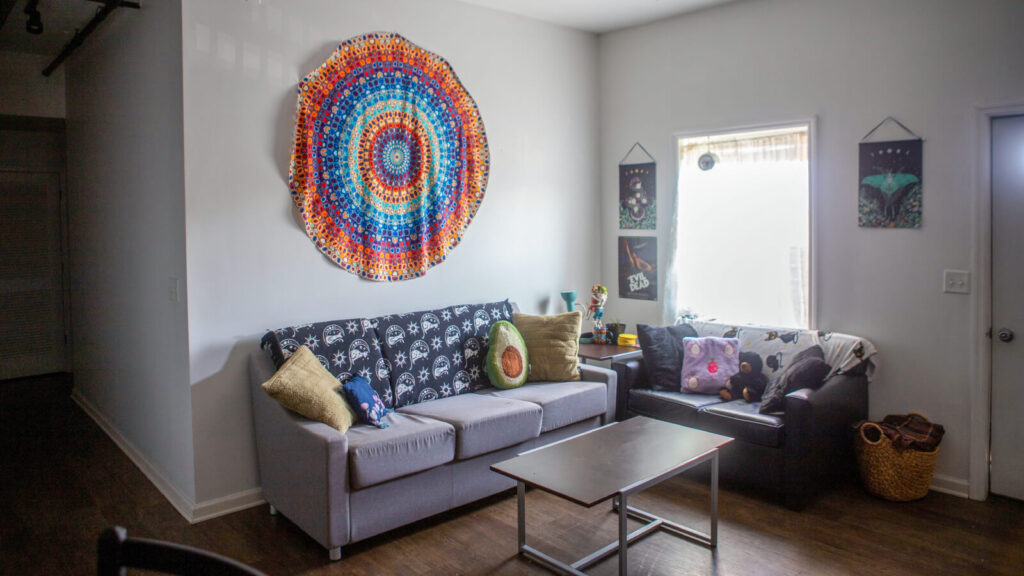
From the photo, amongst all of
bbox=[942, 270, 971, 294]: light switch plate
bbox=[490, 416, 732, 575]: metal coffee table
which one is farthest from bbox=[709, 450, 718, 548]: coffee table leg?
bbox=[942, 270, 971, 294]: light switch plate

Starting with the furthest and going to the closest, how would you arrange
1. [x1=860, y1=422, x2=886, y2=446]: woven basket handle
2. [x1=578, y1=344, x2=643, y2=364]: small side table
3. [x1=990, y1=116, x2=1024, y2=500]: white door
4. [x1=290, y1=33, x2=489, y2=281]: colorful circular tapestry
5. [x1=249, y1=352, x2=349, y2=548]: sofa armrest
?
1. [x1=578, y1=344, x2=643, y2=364]: small side table
2. [x1=290, y1=33, x2=489, y2=281]: colorful circular tapestry
3. [x1=860, y1=422, x2=886, y2=446]: woven basket handle
4. [x1=990, y1=116, x2=1024, y2=500]: white door
5. [x1=249, y1=352, x2=349, y2=548]: sofa armrest

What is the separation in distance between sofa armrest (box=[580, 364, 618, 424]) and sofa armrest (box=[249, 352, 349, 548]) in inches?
68.4

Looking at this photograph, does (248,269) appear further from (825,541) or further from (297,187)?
(825,541)

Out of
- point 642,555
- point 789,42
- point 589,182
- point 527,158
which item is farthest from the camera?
point 589,182

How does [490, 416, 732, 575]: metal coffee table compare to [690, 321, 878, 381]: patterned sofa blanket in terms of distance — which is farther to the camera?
[690, 321, 878, 381]: patterned sofa blanket

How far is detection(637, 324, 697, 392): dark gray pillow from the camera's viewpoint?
4.07m

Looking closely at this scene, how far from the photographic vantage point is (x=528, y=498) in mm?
3498

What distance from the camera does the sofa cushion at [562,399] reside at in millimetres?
3646

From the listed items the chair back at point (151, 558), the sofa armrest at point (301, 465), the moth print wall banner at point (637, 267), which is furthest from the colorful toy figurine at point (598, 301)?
the chair back at point (151, 558)

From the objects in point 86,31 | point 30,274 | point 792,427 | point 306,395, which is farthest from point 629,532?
point 30,274

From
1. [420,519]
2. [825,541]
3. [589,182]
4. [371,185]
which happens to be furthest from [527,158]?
[825,541]

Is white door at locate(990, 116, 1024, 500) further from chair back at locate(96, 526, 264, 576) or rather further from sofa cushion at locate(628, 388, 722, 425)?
chair back at locate(96, 526, 264, 576)

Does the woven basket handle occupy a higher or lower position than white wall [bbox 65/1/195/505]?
lower

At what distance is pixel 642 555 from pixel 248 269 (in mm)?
2299
